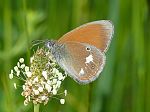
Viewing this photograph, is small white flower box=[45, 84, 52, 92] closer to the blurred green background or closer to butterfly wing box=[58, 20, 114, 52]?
butterfly wing box=[58, 20, 114, 52]

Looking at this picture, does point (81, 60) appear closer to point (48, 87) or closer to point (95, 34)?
point (95, 34)

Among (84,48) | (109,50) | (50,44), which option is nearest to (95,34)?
(84,48)

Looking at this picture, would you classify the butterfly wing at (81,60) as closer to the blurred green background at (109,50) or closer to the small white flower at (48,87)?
the small white flower at (48,87)

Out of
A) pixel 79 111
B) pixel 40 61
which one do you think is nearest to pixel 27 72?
pixel 40 61

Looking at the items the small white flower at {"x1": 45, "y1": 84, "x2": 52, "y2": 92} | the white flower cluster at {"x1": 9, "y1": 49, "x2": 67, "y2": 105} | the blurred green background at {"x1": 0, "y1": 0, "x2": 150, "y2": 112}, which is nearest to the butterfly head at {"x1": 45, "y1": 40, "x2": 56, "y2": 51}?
the white flower cluster at {"x1": 9, "y1": 49, "x2": 67, "y2": 105}

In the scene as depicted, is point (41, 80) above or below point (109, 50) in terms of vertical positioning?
above

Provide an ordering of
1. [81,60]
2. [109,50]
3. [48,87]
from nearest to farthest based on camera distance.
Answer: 1. [48,87]
2. [81,60]
3. [109,50]

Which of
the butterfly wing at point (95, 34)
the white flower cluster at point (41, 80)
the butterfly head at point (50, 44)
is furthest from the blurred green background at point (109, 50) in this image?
the white flower cluster at point (41, 80)
